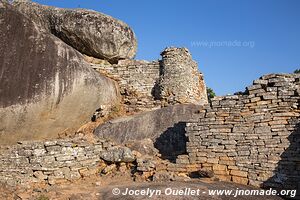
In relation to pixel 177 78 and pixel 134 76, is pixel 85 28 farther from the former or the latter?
pixel 177 78

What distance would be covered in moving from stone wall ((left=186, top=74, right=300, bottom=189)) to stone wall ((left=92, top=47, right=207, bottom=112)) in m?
4.48

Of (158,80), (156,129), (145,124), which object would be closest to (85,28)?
(158,80)

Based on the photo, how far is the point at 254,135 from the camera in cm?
846

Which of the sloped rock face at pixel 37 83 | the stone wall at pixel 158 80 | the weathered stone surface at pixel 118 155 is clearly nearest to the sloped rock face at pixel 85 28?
the stone wall at pixel 158 80

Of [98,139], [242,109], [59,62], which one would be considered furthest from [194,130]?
[59,62]

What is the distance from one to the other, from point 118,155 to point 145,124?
6.63 feet

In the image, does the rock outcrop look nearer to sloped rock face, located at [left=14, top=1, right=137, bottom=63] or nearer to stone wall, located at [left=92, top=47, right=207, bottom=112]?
stone wall, located at [left=92, top=47, right=207, bottom=112]

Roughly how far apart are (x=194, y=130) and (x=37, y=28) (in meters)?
6.73

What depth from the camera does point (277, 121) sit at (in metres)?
8.28

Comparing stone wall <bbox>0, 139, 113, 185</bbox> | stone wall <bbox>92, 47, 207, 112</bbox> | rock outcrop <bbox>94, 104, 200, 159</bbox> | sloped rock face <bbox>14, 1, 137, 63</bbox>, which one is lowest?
stone wall <bbox>0, 139, 113, 185</bbox>

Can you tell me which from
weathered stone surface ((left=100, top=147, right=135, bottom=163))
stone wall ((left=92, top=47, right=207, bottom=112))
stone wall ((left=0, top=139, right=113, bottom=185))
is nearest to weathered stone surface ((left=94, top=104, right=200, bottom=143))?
weathered stone surface ((left=100, top=147, right=135, bottom=163))

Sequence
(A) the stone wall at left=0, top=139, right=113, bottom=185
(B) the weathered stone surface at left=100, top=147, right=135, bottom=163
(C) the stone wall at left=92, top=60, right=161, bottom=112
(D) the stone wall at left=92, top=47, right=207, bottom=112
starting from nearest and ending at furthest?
1. (A) the stone wall at left=0, top=139, right=113, bottom=185
2. (B) the weathered stone surface at left=100, top=147, right=135, bottom=163
3. (D) the stone wall at left=92, top=47, right=207, bottom=112
4. (C) the stone wall at left=92, top=60, right=161, bottom=112

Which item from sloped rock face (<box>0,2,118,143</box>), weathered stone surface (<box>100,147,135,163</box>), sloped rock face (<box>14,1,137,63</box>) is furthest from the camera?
sloped rock face (<box>14,1,137,63</box>)

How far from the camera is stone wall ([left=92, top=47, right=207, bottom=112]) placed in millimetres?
13789
